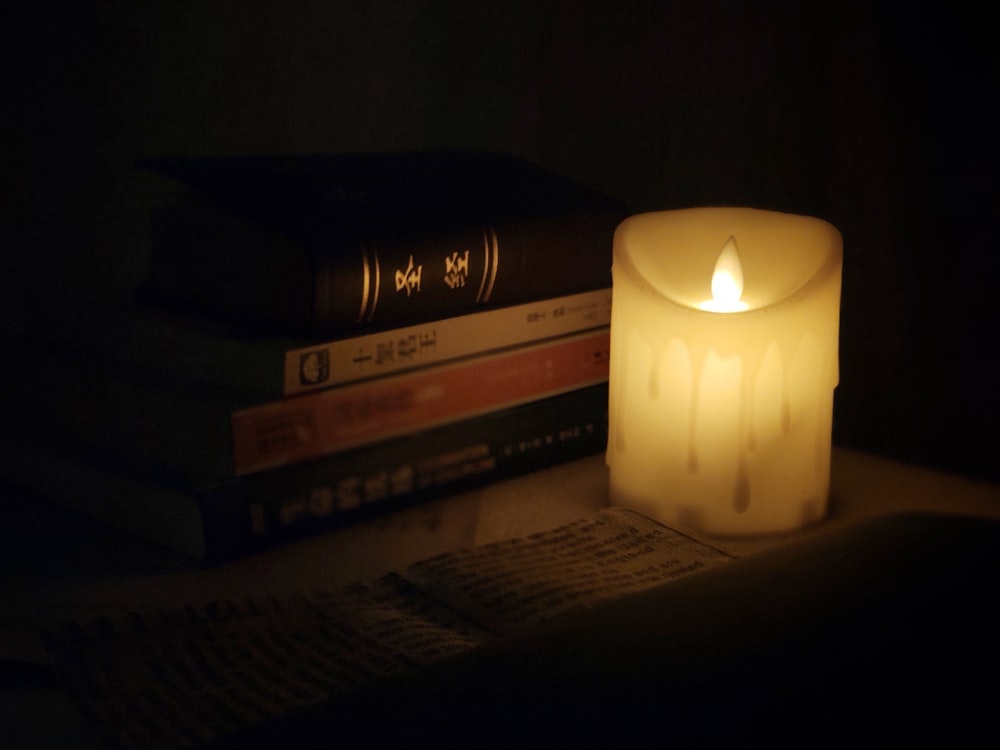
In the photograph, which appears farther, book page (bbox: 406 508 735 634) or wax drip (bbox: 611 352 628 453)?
wax drip (bbox: 611 352 628 453)

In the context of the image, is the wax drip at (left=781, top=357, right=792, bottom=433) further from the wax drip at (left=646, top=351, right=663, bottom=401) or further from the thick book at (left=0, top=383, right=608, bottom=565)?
the thick book at (left=0, top=383, right=608, bottom=565)

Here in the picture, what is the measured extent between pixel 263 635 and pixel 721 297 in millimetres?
377

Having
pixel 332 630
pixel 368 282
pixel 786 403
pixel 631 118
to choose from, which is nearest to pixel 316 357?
pixel 368 282

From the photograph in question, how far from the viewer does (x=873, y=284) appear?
1000mm

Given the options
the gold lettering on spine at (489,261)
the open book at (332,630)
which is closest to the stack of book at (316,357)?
the gold lettering on spine at (489,261)

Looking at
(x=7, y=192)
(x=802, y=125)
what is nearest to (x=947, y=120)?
(x=802, y=125)

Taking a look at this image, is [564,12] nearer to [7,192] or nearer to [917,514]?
[7,192]

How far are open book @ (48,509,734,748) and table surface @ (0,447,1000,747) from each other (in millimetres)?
36

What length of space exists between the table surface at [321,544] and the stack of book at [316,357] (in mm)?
16

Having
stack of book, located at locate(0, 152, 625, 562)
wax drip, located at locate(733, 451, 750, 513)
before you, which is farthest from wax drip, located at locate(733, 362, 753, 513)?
stack of book, located at locate(0, 152, 625, 562)

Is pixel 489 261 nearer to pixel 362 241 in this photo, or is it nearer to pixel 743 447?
pixel 362 241

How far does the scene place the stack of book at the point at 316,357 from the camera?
78 centimetres

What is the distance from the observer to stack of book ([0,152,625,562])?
2.55 feet

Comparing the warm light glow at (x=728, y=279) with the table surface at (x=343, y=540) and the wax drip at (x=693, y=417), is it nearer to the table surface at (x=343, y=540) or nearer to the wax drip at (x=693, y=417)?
the wax drip at (x=693, y=417)
